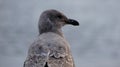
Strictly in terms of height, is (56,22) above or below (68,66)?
above

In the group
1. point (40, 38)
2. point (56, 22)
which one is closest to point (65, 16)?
point (56, 22)

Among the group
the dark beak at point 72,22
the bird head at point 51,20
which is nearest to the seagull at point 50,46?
the bird head at point 51,20

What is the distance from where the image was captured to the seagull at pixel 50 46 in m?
25.8

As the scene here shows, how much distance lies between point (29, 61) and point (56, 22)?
3.30 metres

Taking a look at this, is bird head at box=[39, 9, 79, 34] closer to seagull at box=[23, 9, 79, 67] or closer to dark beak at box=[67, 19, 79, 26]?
seagull at box=[23, 9, 79, 67]

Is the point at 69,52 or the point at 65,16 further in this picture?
the point at 65,16

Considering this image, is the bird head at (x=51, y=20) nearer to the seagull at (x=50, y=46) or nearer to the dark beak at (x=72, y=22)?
the seagull at (x=50, y=46)

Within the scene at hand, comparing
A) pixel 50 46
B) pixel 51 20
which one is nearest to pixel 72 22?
pixel 51 20

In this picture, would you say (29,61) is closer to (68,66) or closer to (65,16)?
(68,66)

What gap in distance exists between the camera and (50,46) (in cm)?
2631

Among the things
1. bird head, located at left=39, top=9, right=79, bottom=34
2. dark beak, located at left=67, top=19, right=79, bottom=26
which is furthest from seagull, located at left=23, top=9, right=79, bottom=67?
dark beak, located at left=67, top=19, right=79, bottom=26

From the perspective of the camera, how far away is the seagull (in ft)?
84.5

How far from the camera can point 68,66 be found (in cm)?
2612

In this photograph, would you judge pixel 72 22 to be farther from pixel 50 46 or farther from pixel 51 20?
pixel 50 46
